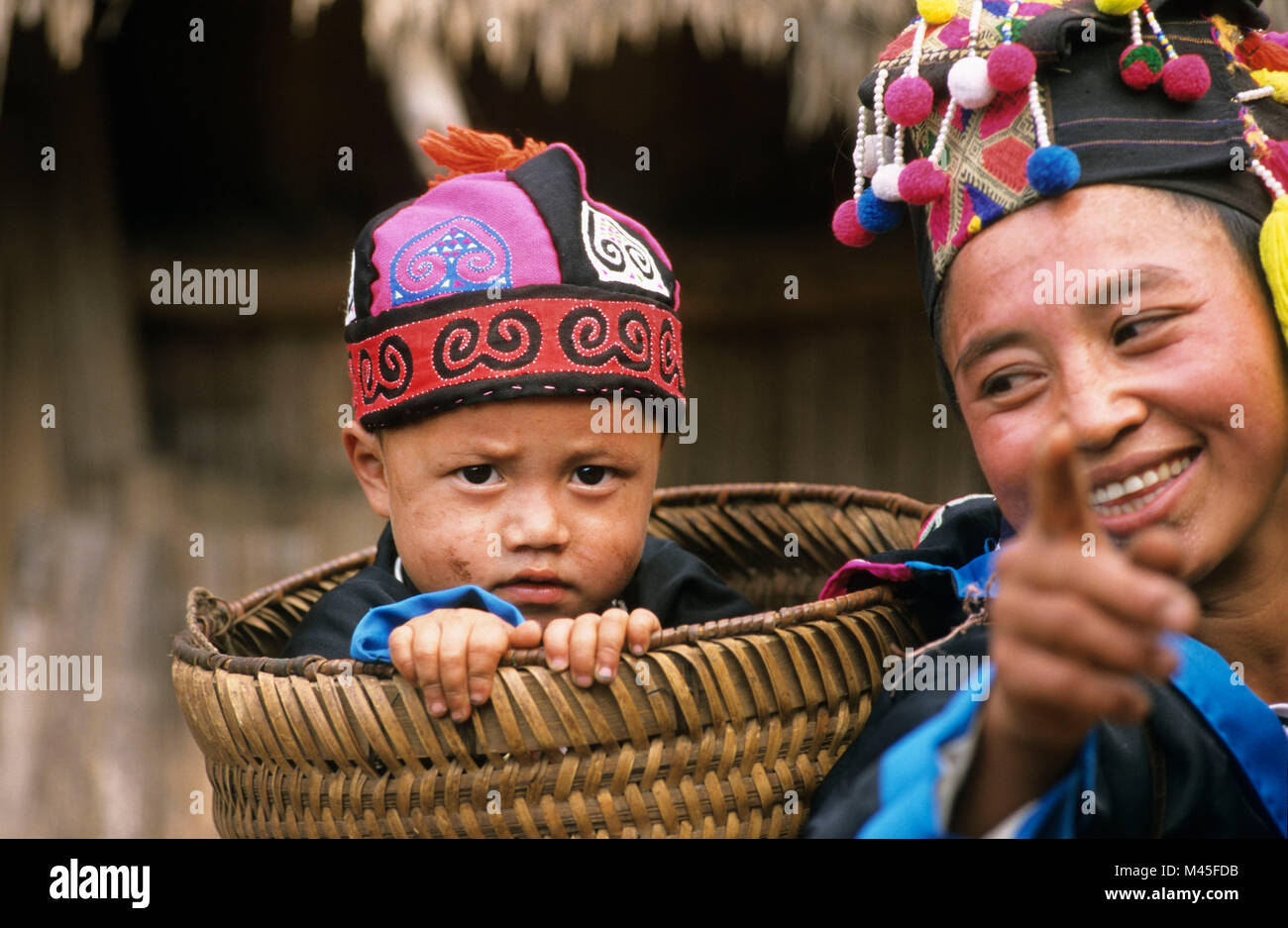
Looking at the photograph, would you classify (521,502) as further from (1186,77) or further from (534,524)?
(1186,77)

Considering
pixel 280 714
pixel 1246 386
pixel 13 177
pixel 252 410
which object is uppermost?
pixel 13 177

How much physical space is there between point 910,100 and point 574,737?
86 cm

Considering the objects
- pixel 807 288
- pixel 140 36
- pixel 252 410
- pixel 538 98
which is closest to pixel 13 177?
pixel 140 36

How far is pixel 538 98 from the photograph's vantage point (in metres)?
3.84

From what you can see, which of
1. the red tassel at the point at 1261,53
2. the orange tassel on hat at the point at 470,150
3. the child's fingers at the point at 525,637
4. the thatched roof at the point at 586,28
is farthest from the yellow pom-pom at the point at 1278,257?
the thatched roof at the point at 586,28

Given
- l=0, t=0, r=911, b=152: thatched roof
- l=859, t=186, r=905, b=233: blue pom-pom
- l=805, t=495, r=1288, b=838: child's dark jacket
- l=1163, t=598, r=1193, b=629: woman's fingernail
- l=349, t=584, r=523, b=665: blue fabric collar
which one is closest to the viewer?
l=1163, t=598, r=1193, b=629: woman's fingernail

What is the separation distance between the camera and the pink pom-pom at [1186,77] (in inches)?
54.2

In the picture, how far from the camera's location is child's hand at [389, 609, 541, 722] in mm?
1275

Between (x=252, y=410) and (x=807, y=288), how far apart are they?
1.88 m

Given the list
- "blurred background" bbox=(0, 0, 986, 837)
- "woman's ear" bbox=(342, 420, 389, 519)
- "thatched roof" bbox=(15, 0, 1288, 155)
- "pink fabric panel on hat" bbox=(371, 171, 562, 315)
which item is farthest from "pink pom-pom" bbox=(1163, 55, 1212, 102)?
"blurred background" bbox=(0, 0, 986, 837)

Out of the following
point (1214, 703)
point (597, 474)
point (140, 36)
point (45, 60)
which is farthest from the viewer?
point (140, 36)

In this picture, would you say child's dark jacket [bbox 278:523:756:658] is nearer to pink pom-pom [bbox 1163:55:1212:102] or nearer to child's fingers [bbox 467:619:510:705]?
child's fingers [bbox 467:619:510:705]

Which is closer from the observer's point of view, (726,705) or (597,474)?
(726,705)
